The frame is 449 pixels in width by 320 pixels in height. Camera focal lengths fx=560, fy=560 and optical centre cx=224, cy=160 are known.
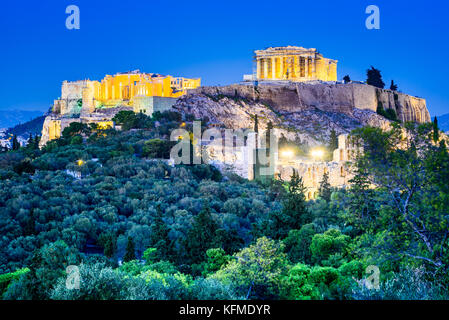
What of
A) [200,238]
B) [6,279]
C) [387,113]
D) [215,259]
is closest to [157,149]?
[200,238]

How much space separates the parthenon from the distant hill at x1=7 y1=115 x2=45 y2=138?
96.3ft

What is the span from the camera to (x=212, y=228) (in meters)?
17.3

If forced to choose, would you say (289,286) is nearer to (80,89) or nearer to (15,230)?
(15,230)

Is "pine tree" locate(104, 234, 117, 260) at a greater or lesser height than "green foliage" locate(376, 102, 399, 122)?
lesser

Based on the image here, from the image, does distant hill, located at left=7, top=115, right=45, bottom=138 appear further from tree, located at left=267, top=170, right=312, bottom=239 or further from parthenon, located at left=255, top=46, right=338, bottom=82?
tree, located at left=267, top=170, right=312, bottom=239

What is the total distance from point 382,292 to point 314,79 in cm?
4704

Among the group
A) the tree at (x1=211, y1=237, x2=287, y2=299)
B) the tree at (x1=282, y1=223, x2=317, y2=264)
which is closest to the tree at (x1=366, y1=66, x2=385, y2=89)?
the tree at (x1=282, y1=223, x2=317, y2=264)

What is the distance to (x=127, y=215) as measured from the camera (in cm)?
2253

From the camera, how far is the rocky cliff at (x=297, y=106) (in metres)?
44.8

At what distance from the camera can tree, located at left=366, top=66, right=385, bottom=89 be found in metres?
58.9

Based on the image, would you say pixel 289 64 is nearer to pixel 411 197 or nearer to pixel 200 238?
pixel 200 238

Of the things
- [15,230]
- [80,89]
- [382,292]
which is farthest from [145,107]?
[382,292]

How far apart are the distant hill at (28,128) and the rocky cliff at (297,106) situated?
29828 millimetres

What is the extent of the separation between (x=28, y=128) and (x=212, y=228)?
198 feet
